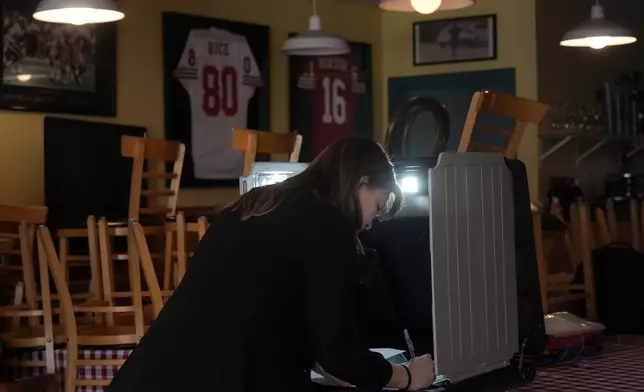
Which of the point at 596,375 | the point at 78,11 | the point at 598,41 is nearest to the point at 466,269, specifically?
the point at 596,375

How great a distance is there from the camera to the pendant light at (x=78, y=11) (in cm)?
443

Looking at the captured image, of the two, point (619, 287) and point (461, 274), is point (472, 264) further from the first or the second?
point (619, 287)

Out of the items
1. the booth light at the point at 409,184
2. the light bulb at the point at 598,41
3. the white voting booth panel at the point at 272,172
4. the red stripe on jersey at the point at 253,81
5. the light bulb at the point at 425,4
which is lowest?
the booth light at the point at 409,184

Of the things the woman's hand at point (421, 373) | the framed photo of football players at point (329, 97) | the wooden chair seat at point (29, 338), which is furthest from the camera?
the framed photo of football players at point (329, 97)

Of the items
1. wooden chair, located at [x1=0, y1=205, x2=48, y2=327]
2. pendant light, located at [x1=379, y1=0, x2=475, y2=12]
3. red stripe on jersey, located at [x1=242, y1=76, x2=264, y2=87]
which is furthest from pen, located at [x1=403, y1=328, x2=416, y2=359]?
red stripe on jersey, located at [x1=242, y1=76, x2=264, y2=87]

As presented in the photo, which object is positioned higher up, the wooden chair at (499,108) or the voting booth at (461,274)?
the wooden chair at (499,108)

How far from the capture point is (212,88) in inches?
266

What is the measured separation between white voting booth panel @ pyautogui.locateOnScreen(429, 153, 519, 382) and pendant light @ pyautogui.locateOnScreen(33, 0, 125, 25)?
264 cm

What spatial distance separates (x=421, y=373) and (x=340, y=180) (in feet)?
1.31

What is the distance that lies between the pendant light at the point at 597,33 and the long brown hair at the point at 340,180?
14.4ft

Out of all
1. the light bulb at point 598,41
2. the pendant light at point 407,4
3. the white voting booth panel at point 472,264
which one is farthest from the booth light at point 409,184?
the light bulb at point 598,41

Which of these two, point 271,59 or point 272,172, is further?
point 271,59

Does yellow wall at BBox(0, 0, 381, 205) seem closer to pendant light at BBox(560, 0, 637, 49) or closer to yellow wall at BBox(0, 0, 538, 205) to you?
yellow wall at BBox(0, 0, 538, 205)

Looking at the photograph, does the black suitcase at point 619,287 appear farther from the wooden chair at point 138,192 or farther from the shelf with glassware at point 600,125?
the shelf with glassware at point 600,125
